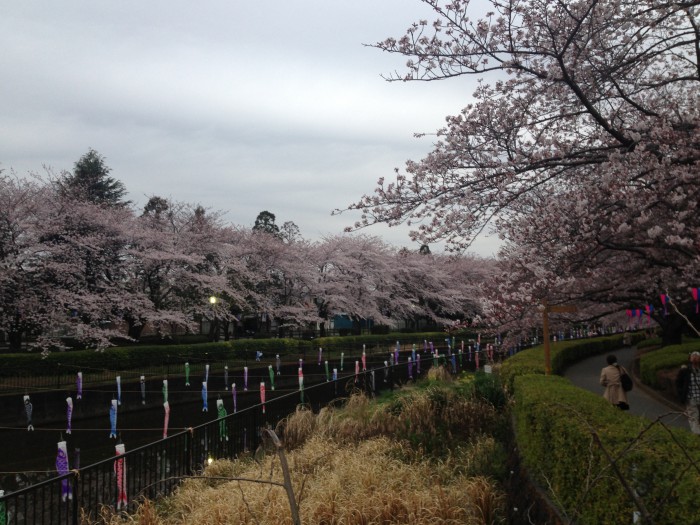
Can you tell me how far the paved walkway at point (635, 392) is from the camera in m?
12.9

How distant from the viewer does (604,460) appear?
445cm

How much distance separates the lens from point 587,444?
4934 millimetres

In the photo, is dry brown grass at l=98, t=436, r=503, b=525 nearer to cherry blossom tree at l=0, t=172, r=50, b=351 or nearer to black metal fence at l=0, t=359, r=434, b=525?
black metal fence at l=0, t=359, r=434, b=525

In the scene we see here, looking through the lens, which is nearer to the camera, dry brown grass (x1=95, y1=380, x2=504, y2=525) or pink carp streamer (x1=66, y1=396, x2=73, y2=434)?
dry brown grass (x1=95, y1=380, x2=504, y2=525)

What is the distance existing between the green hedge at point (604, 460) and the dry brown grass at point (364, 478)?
1.05 meters

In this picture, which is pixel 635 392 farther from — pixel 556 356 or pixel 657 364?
→ pixel 556 356

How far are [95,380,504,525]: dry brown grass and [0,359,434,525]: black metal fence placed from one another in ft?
1.46

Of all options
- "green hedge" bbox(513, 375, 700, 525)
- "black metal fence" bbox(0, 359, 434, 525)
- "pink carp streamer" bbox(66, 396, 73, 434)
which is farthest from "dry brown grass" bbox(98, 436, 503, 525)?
"pink carp streamer" bbox(66, 396, 73, 434)

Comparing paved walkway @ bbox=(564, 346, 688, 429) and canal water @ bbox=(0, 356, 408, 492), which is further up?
paved walkway @ bbox=(564, 346, 688, 429)

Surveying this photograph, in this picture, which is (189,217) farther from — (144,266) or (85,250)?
(85,250)

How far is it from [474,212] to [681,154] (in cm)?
306

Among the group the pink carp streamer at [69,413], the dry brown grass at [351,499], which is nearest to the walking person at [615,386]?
the dry brown grass at [351,499]

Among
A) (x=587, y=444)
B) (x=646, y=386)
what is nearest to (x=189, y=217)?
(x=646, y=386)

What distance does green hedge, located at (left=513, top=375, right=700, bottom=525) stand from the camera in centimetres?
368
